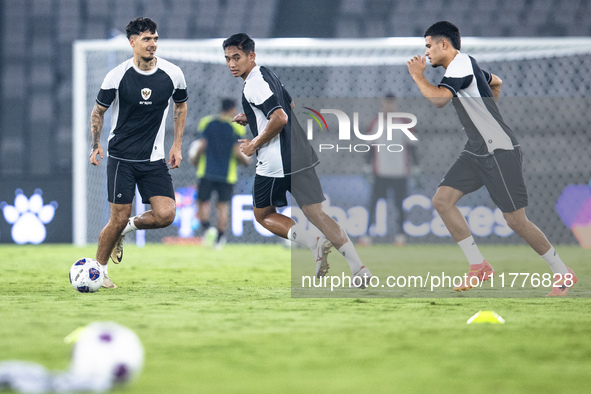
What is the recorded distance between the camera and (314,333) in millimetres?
3275

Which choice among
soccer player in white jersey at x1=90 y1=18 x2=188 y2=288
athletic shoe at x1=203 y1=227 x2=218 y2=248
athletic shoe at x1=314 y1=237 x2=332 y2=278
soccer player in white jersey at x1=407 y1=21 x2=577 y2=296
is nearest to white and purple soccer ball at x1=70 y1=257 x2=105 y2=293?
soccer player in white jersey at x1=90 y1=18 x2=188 y2=288

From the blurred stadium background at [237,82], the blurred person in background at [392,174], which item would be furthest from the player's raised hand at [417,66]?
the blurred stadium background at [237,82]

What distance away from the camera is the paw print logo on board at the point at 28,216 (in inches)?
411

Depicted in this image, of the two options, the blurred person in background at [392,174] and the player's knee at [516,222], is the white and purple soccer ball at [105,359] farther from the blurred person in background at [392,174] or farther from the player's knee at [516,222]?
the player's knee at [516,222]

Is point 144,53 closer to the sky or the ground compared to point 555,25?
closer to the ground

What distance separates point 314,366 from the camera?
8.47ft

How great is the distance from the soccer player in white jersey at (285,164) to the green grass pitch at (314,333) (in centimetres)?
20

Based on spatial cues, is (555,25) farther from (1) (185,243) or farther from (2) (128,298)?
(2) (128,298)

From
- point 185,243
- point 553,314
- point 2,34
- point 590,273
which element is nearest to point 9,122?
point 2,34

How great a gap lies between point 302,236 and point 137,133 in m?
1.22

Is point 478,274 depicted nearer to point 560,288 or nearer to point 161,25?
point 560,288

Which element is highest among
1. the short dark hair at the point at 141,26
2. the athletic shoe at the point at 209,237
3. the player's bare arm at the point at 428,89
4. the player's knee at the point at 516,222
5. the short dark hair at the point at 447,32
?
the short dark hair at the point at 141,26

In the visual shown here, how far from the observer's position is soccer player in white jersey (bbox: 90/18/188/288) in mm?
4934

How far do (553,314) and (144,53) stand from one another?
9.24 feet
